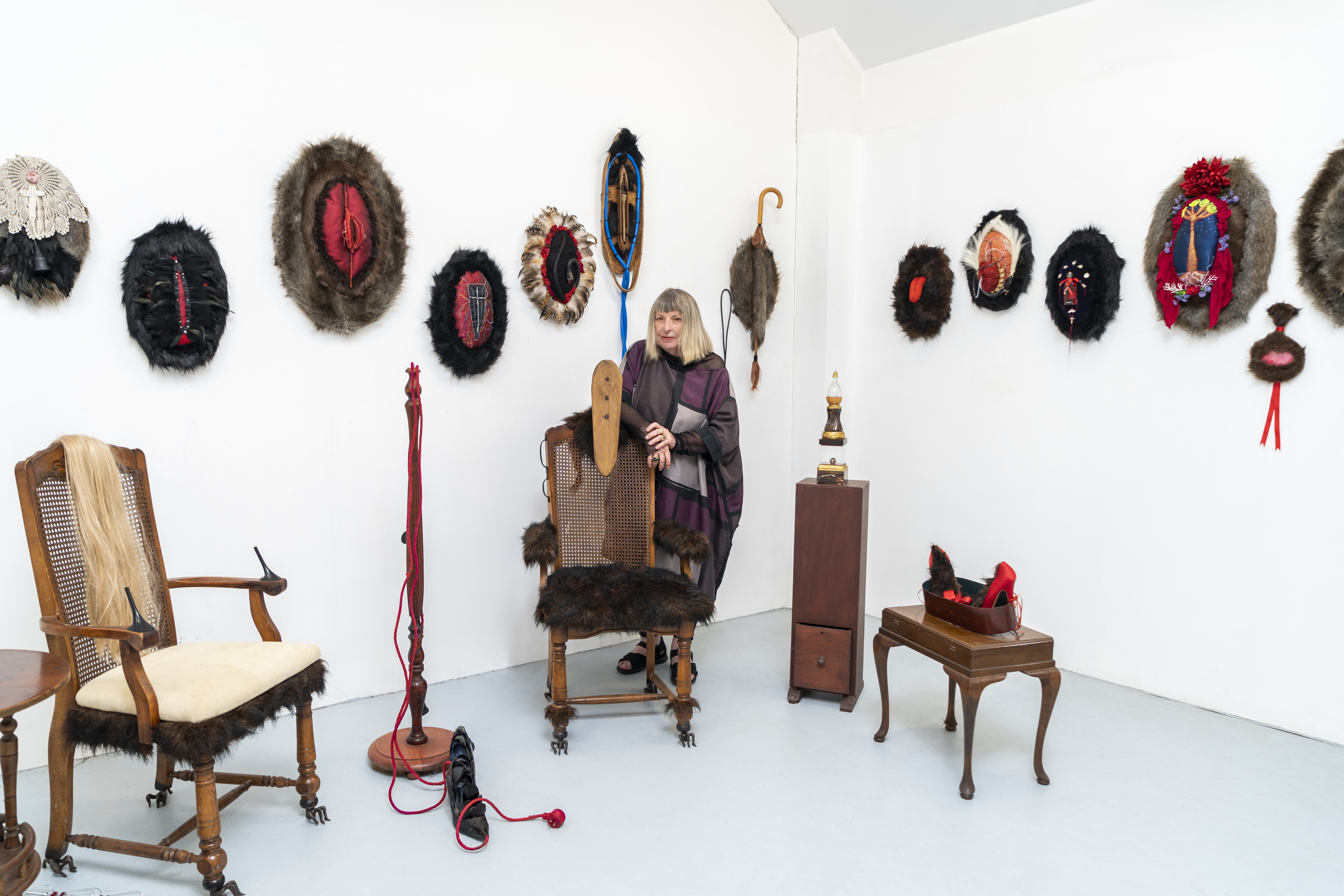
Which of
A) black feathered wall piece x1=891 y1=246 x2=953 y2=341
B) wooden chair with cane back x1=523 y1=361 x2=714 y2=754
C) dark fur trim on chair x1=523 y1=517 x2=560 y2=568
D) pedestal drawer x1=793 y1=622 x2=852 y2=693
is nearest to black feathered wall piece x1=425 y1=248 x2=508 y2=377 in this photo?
wooden chair with cane back x1=523 y1=361 x2=714 y2=754

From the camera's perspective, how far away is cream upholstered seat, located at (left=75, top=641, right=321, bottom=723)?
2.12 m

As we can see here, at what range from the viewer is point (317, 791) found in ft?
9.01

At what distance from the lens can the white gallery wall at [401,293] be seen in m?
2.83

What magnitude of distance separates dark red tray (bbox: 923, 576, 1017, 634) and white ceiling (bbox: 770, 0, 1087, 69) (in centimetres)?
283

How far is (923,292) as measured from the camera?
4.57 metres

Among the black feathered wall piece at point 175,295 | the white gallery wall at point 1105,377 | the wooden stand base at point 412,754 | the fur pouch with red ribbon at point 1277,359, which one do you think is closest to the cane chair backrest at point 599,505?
the wooden stand base at point 412,754

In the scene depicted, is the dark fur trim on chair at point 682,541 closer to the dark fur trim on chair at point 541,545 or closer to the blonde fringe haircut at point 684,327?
the dark fur trim on chair at point 541,545

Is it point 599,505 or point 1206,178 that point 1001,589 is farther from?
point 1206,178

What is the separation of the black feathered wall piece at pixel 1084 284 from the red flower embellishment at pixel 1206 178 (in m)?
0.38

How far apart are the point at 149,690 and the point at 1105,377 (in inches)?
150

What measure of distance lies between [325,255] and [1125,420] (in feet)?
11.3

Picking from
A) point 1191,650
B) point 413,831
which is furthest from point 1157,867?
point 413,831

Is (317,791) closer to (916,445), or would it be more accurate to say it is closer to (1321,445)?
(916,445)

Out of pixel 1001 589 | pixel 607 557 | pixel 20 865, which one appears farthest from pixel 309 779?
pixel 1001 589
